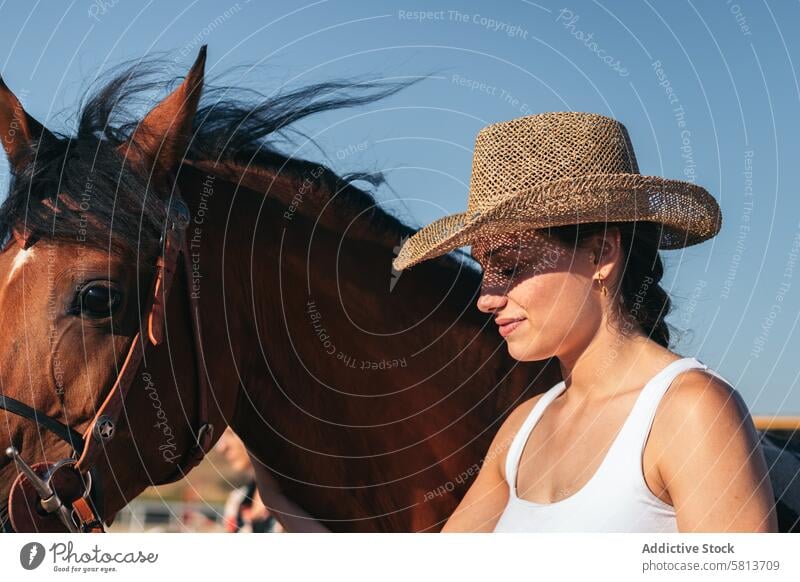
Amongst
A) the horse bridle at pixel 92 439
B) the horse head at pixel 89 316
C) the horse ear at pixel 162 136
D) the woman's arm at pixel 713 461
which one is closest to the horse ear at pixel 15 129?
the horse head at pixel 89 316

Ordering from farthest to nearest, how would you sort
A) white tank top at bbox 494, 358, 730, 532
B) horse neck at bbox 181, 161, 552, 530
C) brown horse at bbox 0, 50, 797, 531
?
1. horse neck at bbox 181, 161, 552, 530
2. brown horse at bbox 0, 50, 797, 531
3. white tank top at bbox 494, 358, 730, 532

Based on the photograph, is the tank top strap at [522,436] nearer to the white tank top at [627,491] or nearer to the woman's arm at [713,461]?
the white tank top at [627,491]

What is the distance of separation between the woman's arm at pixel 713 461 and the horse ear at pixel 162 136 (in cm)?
138

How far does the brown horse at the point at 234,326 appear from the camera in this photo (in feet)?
7.68

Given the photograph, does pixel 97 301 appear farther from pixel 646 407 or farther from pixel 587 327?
pixel 646 407

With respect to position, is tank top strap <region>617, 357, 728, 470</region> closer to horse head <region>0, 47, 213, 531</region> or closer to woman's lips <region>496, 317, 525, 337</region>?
woman's lips <region>496, 317, 525, 337</region>

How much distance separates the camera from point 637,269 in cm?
228

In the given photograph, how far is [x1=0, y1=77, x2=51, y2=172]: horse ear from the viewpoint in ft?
8.23

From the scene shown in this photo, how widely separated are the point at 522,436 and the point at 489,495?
7.1 inches

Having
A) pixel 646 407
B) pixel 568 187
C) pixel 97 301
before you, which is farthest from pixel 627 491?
pixel 97 301

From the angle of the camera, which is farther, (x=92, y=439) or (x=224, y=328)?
(x=224, y=328)

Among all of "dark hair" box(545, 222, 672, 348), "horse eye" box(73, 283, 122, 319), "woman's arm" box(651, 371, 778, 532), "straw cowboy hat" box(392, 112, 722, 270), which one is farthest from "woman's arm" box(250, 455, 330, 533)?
"woman's arm" box(651, 371, 778, 532)

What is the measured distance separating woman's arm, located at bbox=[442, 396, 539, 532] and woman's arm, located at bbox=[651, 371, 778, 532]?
0.57 m

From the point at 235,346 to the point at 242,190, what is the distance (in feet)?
1.45
